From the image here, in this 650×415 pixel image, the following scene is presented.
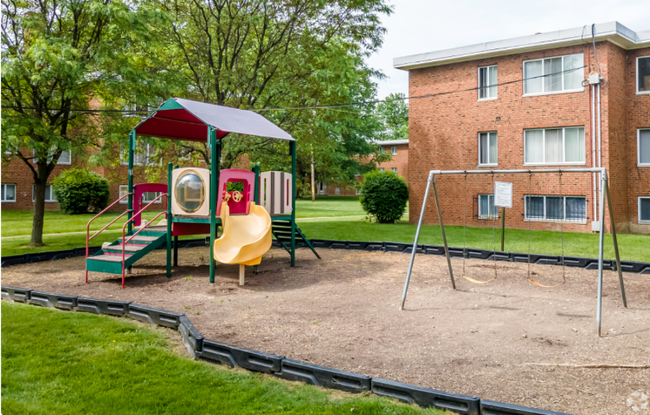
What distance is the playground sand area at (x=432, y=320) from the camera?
4941 millimetres

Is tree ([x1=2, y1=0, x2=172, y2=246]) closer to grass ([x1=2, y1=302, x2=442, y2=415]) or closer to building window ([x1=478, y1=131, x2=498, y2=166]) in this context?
grass ([x1=2, y1=302, x2=442, y2=415])

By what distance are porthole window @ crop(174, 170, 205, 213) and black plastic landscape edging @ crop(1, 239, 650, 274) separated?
4.46 metres

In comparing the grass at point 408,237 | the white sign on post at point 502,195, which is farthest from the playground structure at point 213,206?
the grass at point 408,237

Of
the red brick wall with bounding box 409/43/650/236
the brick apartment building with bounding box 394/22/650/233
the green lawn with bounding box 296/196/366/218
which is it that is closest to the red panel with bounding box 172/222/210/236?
the brick apartment building with bounding box 394/22/650/233

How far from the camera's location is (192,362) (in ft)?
17.7

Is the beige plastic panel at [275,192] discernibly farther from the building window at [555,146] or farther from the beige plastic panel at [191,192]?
the building window at [555,146]

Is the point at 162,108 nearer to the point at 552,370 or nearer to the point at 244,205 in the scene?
the point at 244,205

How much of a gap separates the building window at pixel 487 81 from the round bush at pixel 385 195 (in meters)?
5.39

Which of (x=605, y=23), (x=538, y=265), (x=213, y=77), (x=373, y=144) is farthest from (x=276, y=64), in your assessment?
(x=373, y=144)

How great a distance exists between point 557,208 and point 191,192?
50.0 feet

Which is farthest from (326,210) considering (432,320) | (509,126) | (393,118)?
(393,118)

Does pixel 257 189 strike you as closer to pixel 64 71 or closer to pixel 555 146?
pixel 64 71

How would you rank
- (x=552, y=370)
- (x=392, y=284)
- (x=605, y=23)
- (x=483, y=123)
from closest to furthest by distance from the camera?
(x=552, y=370) < (x=392, y=284) < (x=605, y=23) < (x=483, y=123)

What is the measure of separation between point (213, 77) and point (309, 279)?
30.9 ft
